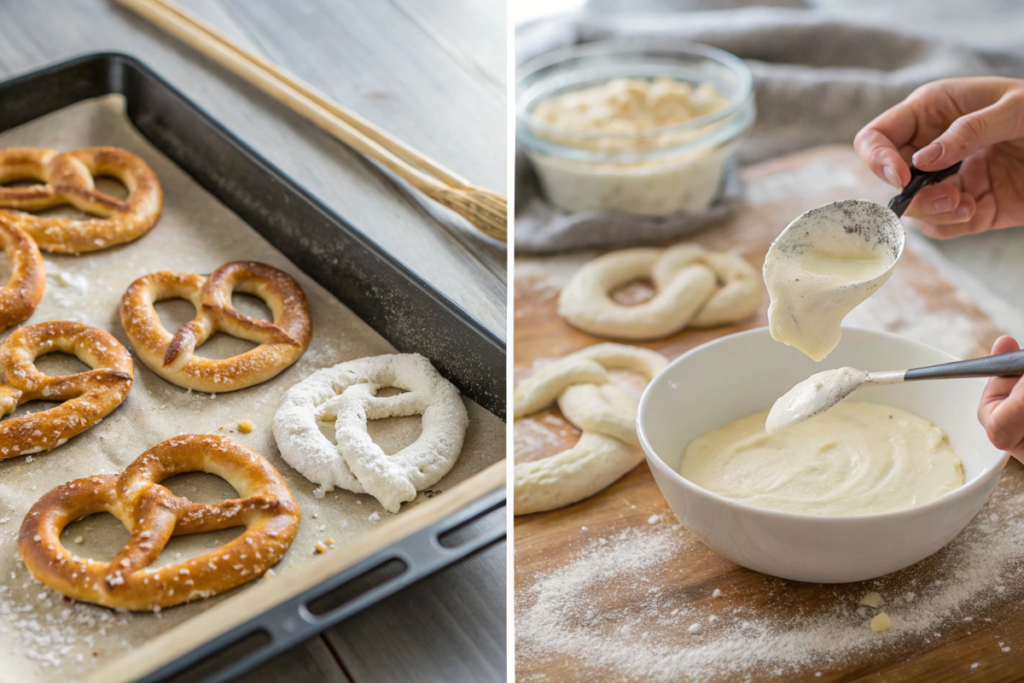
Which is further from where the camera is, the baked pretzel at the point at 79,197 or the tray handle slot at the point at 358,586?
the baked pretzel at the point at 79,197

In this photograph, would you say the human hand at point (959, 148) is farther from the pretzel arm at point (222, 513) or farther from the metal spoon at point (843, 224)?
the pretzel arm at point (222, 513)

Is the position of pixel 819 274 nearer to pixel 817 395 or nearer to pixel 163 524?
pixel 817 395

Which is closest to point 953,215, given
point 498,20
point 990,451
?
point 990,451

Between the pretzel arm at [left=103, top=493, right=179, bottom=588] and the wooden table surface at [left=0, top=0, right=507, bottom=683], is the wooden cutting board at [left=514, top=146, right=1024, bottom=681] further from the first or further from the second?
the pretzel arm at [left=103, top=493, right=179, bottom=588]

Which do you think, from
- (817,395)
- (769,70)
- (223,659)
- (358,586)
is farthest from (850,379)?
(769,70)

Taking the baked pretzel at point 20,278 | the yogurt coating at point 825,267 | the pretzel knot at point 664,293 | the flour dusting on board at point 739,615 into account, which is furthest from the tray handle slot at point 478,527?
the baked pretzel at point 20,278

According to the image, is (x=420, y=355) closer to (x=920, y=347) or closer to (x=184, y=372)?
(x=184, y=372)

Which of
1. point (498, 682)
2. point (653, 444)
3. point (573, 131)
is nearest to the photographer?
point (498, 682)
